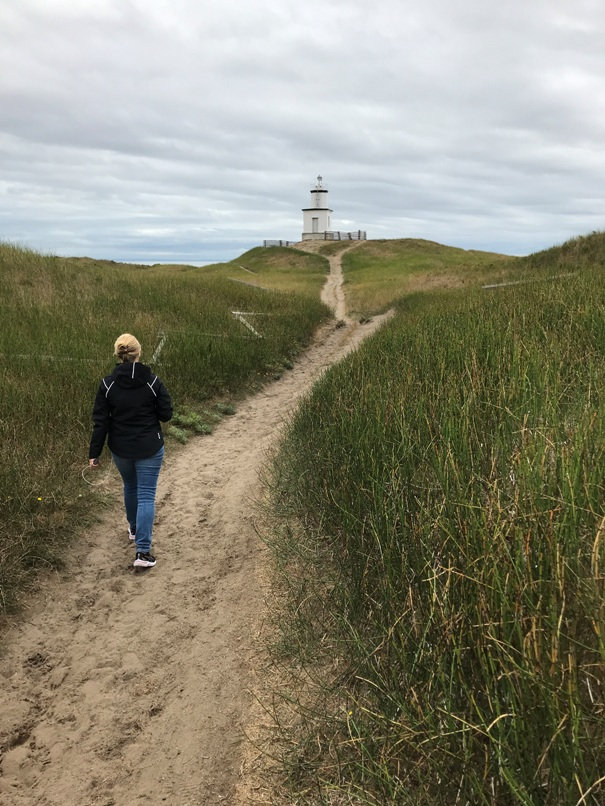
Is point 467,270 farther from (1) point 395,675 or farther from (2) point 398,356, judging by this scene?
(1) point 395,675

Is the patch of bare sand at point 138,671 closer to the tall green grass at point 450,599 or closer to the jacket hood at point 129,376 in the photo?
the tall green grass at point 450,599

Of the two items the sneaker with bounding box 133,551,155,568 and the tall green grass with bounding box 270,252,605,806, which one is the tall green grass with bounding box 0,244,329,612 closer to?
the sneaker with bounding box 133,551,155,568

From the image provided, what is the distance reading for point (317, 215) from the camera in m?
73.7

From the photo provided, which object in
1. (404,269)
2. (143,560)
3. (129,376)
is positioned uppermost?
(404,269)

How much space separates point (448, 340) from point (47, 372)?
6.19m

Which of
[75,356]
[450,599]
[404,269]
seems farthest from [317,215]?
[450,599]

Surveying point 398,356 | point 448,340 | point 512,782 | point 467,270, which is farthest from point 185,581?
point 467,270

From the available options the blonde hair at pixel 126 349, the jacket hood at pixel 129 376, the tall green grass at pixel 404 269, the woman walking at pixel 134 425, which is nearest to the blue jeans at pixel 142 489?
the woman walking at pixel 134 425

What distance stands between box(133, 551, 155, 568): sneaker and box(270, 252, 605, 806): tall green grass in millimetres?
1171

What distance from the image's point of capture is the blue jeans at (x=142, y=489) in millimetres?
4641

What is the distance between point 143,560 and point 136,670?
51.6 inches

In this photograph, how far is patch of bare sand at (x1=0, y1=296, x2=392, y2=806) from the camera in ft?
8.75

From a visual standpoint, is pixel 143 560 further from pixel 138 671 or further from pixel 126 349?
pixel 126 349

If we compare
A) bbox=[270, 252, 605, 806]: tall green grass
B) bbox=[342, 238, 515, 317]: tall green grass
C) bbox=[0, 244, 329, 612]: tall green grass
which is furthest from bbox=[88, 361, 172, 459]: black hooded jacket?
bbox=[342, 238, 515, 317]: tall green grass
